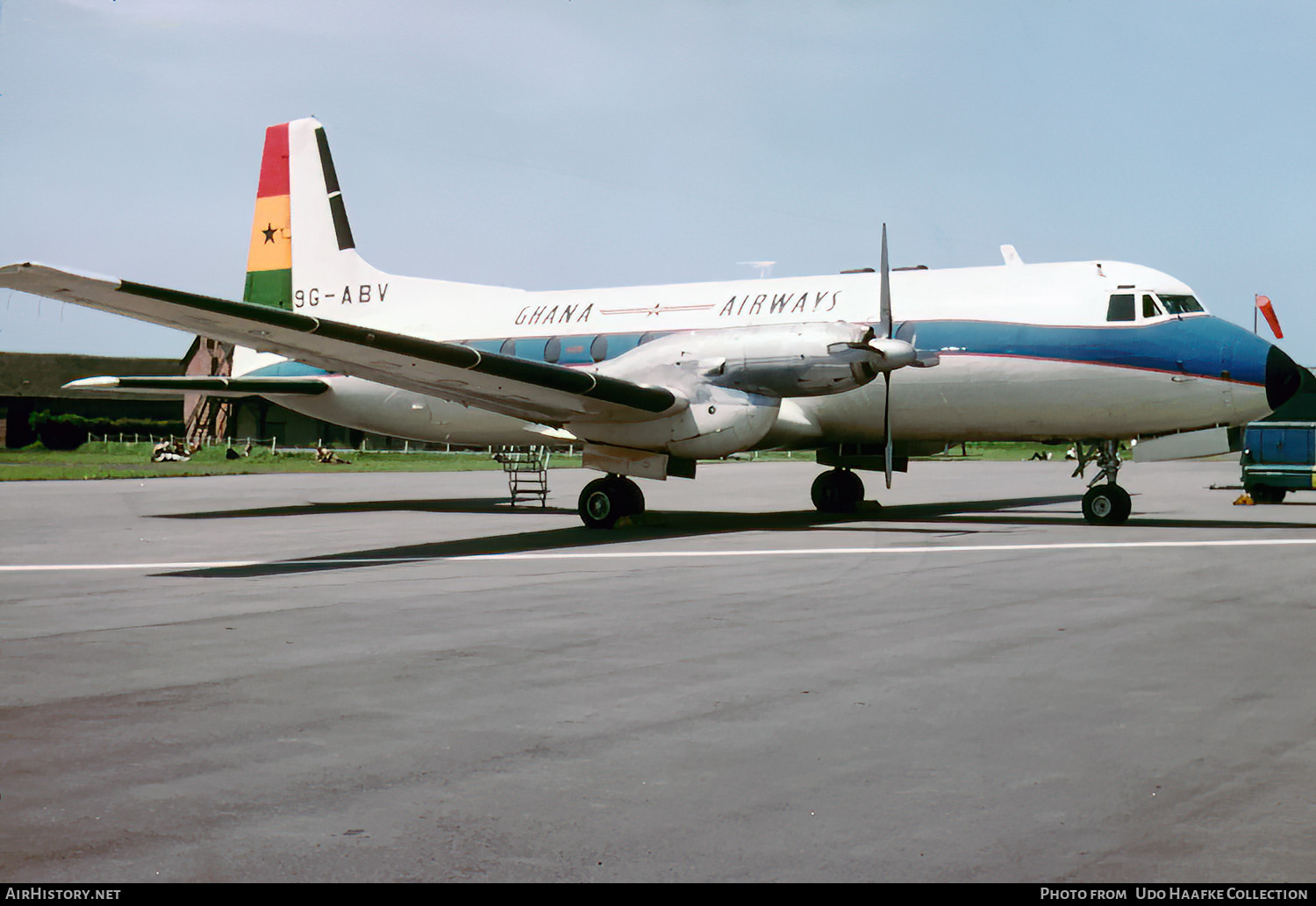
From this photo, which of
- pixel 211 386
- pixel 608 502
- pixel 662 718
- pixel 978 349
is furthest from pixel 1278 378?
pixel 211 386

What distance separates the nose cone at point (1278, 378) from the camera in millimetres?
16219

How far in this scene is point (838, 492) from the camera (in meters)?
21.0

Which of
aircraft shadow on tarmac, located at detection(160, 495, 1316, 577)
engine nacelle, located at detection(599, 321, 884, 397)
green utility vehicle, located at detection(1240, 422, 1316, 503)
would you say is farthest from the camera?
green utility vehicle, located at detection(1240, 422, 1316, 503)

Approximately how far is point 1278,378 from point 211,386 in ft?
60.3

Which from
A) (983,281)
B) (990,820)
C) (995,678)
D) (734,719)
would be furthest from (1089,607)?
(983,281)

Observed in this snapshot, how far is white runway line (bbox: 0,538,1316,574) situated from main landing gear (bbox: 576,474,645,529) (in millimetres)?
3456

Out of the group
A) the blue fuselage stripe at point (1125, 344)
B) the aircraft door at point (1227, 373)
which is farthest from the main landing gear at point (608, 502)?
the aircraft door at point (1227, 373)

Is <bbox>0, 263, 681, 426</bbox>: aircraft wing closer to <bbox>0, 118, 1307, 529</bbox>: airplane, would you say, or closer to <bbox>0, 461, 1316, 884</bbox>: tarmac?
<bbox>0, 118, 1307, 529</bbox>: airplane

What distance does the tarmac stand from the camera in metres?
3.85

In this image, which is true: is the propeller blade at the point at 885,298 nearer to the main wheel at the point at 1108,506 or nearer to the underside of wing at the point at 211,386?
the main wheel at the point at 1108,506

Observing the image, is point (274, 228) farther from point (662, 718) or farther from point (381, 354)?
point (662, 718)

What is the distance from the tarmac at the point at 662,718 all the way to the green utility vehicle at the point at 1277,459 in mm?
11199

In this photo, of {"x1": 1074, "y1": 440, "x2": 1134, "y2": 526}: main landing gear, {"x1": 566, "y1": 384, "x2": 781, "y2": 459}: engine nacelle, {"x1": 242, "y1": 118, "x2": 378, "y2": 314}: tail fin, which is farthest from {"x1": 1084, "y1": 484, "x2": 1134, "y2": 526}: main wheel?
{"x1": 242, "y1": 118, "x2": 378, "y2": 314}: tail fin
